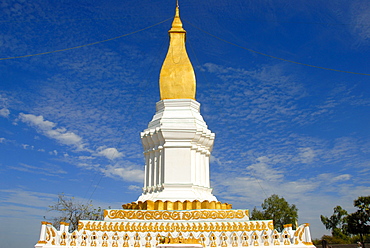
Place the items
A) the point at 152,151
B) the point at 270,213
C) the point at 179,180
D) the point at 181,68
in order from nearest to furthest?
the point at 179,180
the point at 152,151
the point at 181,68
the point at 270,213

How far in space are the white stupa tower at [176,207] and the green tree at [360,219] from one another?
29.3 metres

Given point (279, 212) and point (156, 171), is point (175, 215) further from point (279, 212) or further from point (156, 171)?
point (279, 212)

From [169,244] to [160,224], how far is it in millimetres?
2091

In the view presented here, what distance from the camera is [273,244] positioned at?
1493 cm

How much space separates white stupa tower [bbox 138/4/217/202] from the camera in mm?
19183

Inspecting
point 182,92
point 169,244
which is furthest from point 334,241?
point 169,244

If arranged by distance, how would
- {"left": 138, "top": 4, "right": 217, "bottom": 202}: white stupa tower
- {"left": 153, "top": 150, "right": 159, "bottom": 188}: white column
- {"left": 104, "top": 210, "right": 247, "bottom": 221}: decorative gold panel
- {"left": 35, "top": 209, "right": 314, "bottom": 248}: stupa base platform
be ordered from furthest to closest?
{"left": 153, "top": 150, "right": 159, "bottom": 188}: white column, {"left": 138, "top": 4, "right": 217, "bottom": 202}: white stupa tower, {"left": 104, "top": 210, "right": 247, "bottom": 221}: decorative gold panel, {"left": 35, "top": 209, "right": 314, "bottom": 248}: stupa base platform

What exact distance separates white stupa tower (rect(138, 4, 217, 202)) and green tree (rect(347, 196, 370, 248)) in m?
29.3

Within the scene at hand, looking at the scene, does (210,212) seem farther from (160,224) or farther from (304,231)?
(304,231)

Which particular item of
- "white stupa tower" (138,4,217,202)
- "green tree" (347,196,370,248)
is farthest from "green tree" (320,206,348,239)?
"white stupa tower" (138,4,217,202)

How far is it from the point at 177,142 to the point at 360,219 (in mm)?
32717

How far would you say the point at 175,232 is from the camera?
15367 millimetres

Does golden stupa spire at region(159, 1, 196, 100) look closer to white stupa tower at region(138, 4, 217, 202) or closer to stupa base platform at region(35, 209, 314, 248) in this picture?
white stupa tower at region(138, 4, 217, 202)

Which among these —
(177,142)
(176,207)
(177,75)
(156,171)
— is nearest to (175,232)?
(176,207)
